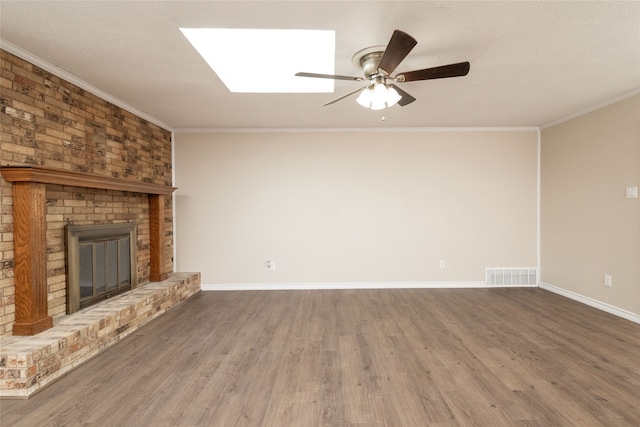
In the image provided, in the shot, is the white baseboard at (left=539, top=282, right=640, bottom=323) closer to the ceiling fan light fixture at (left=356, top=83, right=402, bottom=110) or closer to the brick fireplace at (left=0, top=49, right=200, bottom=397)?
the ceiling fan light fixture at (left=356, top=83, right=402, bottom=110)

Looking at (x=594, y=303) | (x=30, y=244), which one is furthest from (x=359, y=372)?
(x=594, y=303)

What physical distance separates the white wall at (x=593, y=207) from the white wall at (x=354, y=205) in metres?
0.31

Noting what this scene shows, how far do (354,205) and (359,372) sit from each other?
2863mm

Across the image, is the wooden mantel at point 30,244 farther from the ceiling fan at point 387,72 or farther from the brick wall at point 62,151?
the ceiling fan at point 387,72

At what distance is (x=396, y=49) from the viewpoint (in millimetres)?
1909

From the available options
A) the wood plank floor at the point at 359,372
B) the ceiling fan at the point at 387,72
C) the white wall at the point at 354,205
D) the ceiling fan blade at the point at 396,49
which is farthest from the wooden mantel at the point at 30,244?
the ceiling fan blade at the point at 396,49

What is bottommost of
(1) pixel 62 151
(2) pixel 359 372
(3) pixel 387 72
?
(2) pixel 359 372

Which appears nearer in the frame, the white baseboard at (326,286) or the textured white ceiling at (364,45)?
the textured white ceiling at (364,45)

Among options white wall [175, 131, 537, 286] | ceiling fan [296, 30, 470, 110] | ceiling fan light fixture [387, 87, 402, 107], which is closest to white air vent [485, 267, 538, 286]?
white wall [175, 131, 537, 286]

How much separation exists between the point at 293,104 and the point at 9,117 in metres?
2.48

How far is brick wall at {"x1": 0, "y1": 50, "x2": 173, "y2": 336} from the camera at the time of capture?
2.39 m

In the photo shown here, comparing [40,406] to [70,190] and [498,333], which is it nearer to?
[70,190]

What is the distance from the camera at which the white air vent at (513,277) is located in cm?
491

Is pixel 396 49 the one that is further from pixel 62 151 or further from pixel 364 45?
pixel 62 151
